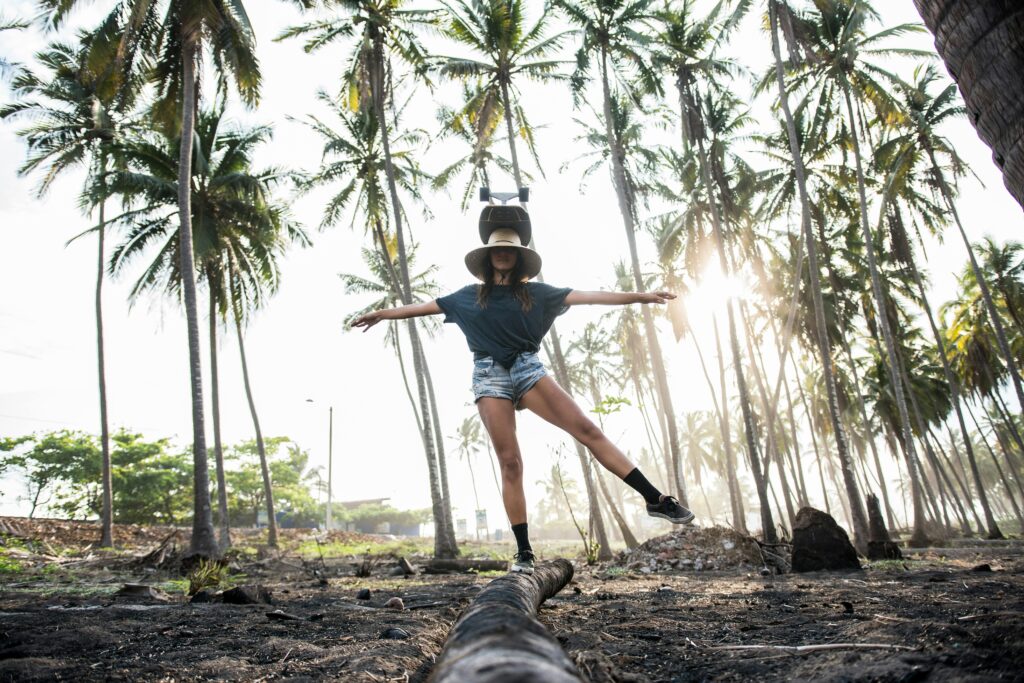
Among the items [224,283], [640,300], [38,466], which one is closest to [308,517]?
[38,466]

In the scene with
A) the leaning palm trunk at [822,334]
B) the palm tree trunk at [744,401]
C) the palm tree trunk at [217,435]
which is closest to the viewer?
the leaning palm trunk at [822,334]

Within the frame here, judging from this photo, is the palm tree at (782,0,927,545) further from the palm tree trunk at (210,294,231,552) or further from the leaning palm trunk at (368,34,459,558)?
the palm tree trunk at (210,294,231,552)

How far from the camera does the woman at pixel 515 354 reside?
11.1 ft

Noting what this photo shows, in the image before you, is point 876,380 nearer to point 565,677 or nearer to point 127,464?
point 565,677

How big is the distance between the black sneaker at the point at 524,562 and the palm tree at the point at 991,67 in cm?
276

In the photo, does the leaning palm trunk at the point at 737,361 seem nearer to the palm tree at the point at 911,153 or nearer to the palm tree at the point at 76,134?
the palm tree at the point at 911,153

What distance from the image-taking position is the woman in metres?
3.39

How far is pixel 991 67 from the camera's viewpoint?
1.63 meters

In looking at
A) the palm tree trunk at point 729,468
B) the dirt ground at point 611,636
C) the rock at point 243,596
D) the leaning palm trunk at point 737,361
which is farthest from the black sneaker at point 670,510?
the palm tree trunk at point 729,468

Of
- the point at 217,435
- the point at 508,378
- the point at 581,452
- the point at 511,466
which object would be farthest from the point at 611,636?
the point at 217,435

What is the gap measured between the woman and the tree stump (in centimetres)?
883

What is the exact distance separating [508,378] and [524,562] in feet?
3.62

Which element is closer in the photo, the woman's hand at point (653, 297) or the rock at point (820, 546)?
the woman's hand at point (653, 297)

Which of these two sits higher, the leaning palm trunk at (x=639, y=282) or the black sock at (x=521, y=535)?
the leaning palm trunk at (x=639, y=282)
